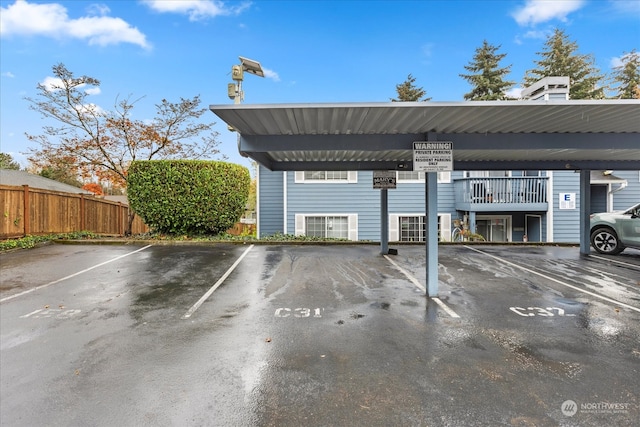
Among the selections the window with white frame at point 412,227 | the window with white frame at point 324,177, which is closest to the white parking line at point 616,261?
the window with white frame at point 412,227

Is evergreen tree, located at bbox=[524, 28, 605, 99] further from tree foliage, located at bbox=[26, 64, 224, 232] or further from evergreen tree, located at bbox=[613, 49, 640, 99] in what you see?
tree foliage, located at bbox=[26, 64, 224, 232]

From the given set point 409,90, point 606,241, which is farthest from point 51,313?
point 409,90

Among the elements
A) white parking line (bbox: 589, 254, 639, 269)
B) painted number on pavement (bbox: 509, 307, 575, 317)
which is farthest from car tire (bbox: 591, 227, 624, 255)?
painted number on pavement (bbox: 509, 307, 575, 317)

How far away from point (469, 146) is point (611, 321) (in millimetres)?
3006

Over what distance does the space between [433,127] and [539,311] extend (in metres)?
3.03

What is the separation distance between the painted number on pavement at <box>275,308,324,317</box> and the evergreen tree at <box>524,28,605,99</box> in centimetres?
3078

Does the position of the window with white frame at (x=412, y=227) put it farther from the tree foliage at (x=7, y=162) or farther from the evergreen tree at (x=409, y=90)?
the tree foliage at (x=7, y=162)

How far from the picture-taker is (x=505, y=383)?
2650mm

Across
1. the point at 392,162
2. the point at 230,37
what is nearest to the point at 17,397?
the point at 392,162

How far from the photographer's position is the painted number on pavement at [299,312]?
14.1ft

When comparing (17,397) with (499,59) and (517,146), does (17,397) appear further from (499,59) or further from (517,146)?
(499,59)

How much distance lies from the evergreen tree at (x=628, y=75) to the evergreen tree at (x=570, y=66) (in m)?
1.16

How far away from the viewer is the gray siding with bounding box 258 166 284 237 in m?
14.4

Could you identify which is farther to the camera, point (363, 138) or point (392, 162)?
point (392, 162)
